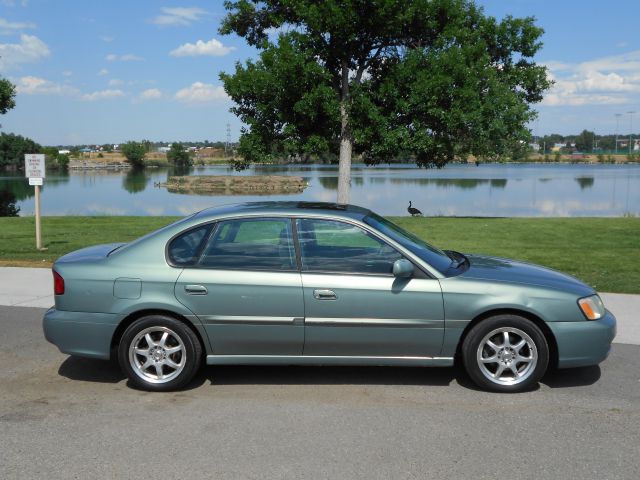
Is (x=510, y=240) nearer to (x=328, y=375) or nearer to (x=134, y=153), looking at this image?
(x=328, y=375)

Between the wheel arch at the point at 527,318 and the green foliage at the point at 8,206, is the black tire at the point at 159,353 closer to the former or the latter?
the wheel arch at the point at 527,318

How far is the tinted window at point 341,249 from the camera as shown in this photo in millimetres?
5203

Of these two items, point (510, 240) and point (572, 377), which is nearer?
point (572, 377)

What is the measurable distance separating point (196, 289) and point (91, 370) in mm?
1468

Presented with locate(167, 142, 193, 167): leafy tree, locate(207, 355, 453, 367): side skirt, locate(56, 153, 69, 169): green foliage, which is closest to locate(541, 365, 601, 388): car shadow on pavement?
locate(207, 355, 453, 367): side skirt

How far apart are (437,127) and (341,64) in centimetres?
340

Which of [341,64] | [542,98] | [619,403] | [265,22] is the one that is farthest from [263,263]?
[542,98]

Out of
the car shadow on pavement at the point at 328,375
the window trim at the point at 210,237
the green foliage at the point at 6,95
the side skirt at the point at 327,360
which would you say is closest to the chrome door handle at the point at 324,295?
the window trim at the point at 210,237

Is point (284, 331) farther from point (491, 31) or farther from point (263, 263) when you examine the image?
point (491, 31)

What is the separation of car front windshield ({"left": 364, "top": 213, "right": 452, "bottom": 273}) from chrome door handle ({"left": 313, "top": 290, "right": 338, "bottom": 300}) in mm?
679

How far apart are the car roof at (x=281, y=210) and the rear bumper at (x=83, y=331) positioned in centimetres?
110

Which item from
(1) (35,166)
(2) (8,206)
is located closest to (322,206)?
(1) (35,166)

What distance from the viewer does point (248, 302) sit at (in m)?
5.12

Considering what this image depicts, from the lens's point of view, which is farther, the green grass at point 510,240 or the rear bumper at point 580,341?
the green grass at point 510,240
